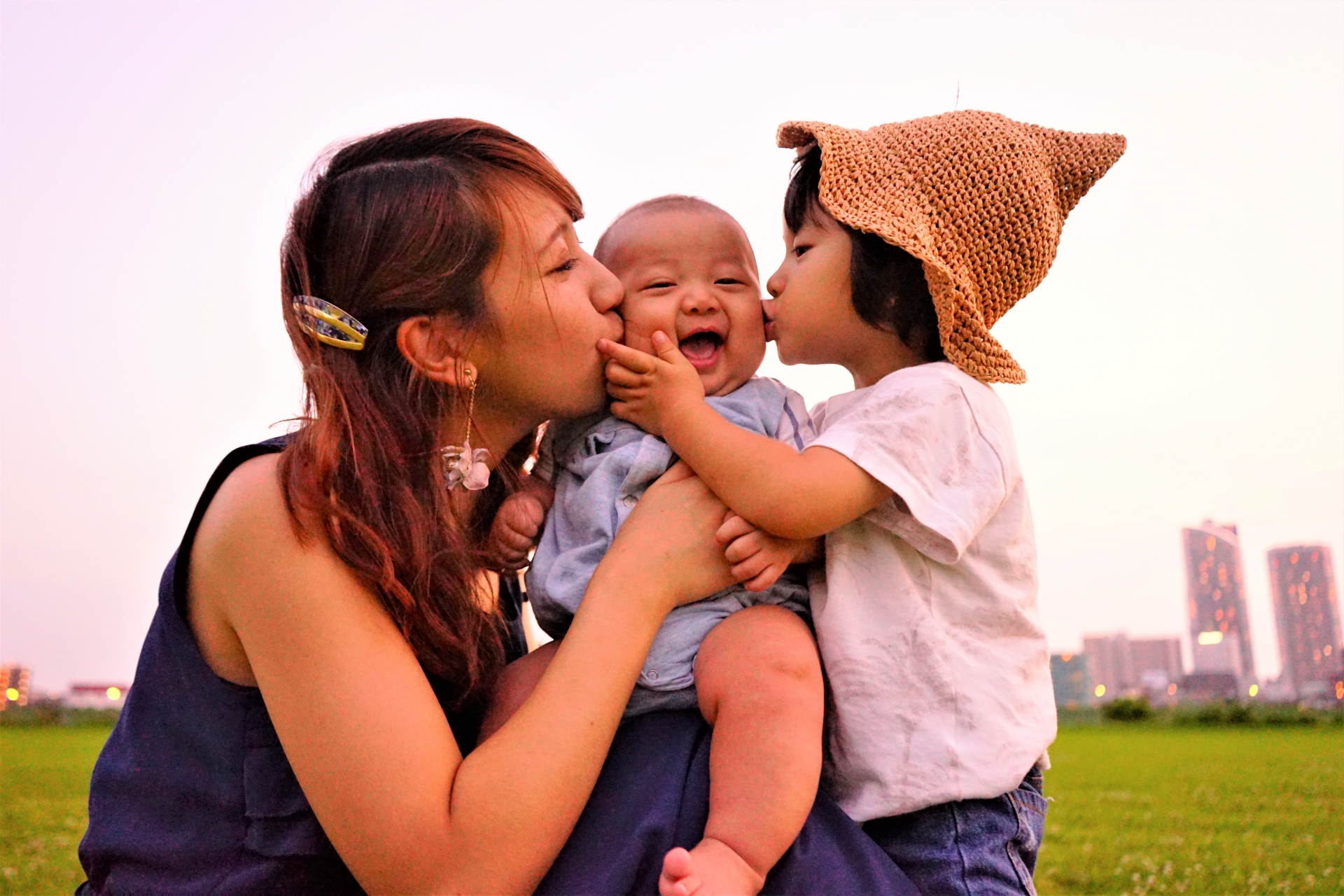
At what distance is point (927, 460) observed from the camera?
2.17 meters

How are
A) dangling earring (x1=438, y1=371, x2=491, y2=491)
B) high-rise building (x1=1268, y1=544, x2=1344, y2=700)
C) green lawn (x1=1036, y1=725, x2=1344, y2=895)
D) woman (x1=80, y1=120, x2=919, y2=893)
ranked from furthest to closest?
high-rise building (x1=1268, y1=544, x2=1344, y2=700), green lawn (x1=1036, y1=725, x2=1344, y2=895), dangling earring (x1=438, y1=371, x2=491, y2=491), woman (x1=80, y1=120, x2=919, y2=893)

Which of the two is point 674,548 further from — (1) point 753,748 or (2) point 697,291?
(2) point 697,291

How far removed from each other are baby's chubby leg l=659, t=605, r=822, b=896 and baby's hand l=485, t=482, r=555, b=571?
0.58 metres

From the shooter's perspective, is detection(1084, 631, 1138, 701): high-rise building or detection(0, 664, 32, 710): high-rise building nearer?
detection(0, 664, 32, 710): high-rise building

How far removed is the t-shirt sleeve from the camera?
6.97ft

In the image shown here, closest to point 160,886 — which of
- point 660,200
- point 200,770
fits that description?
point 200,770

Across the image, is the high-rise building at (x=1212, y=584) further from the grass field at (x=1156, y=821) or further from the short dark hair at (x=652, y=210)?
the short dark hair at (x=652, y=210)

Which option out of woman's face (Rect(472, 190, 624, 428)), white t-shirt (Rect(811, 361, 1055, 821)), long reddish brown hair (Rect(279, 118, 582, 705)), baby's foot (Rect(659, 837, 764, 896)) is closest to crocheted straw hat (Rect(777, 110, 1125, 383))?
white t-shirt (Rect(811, 361, 1055, 821))

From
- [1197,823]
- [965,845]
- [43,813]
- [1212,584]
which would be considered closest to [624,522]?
[965,845]

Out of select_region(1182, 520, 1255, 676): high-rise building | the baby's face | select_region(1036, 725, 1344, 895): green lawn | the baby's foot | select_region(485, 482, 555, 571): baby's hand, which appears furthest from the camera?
select_region(1182, 520, 1255, 676): high-rise building

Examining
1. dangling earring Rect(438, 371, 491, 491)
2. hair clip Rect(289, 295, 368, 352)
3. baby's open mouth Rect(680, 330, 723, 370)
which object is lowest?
dangling earring Rect(438, 371, 491, 491)

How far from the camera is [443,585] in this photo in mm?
2217

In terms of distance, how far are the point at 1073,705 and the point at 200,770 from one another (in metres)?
37.7

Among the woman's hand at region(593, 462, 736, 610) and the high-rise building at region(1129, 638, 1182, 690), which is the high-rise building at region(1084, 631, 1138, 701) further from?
the woman's hand at region(593, 462, 736, 610)
